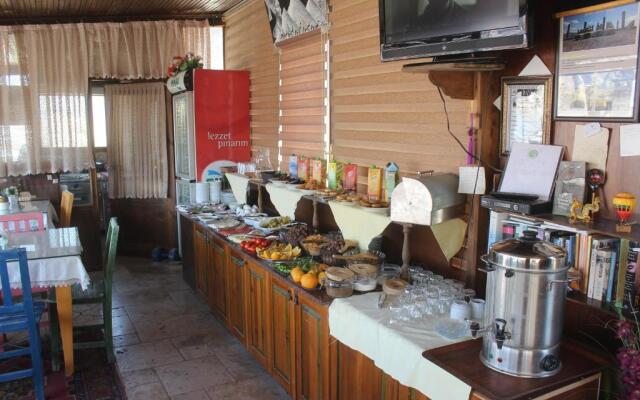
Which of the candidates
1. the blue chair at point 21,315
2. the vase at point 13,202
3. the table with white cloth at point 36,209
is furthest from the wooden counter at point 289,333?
the vase at point 13,202

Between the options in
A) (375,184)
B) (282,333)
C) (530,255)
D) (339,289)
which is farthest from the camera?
(375,184)

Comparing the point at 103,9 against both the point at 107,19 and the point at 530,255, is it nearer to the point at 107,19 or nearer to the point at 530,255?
the point at 107,19

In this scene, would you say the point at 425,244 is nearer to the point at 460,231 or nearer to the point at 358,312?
the point at 460,231

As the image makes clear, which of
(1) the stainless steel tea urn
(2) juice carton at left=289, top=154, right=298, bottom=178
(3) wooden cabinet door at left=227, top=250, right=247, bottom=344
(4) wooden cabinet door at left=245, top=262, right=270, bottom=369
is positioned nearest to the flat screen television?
(1) the stainless steel tea urn

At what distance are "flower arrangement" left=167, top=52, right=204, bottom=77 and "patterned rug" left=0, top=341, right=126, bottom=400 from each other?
3.28 m

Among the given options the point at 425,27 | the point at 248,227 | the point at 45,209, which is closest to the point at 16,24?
the point at 45,209

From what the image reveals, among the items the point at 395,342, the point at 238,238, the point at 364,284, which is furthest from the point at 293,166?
the point at 395,342

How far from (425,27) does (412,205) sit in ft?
2.85

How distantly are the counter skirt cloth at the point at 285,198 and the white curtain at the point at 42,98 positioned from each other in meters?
3.47

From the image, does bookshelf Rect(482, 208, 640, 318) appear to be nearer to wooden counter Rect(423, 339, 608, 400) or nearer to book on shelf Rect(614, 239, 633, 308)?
book on shelf Rect(614, 239, 633, 308)

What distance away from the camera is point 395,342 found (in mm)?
2340

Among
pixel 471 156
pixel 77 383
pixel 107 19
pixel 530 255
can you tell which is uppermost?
pixel 107 19

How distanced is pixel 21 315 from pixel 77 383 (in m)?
0.67

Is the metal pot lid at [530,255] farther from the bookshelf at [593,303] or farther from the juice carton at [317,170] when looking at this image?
the juice carton at [317,170]
